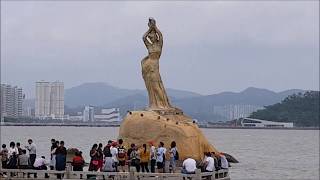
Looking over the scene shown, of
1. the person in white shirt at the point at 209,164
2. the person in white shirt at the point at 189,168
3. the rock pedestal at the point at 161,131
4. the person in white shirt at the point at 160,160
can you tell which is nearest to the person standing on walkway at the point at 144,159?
the person in white shirt at the point at 160,160

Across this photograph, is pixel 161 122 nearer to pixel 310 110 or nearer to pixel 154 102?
pixel 154 102

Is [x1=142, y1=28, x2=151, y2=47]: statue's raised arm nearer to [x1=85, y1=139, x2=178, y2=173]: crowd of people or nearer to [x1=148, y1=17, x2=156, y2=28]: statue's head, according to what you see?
[x1=148, y1=17, x2=156, y2=28]: statue's head

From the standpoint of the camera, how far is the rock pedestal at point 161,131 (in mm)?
33375

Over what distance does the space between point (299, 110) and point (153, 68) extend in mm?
157387

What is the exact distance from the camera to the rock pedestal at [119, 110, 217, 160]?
33375 millimetres

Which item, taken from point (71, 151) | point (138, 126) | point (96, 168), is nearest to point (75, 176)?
point (96, 168)

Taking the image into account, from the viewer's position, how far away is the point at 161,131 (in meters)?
33.4

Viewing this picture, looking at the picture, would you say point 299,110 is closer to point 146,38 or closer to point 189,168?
point 146,38

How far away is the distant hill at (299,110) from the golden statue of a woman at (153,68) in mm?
150939

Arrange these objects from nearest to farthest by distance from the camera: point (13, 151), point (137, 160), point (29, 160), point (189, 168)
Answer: point (189, 168) → point (137, 160) → point (13, 151) → point (29, 160)

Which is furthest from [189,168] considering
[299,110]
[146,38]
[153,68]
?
[299,110]

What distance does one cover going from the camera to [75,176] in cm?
2448

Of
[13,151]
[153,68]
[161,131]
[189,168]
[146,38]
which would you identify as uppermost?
[146,38]

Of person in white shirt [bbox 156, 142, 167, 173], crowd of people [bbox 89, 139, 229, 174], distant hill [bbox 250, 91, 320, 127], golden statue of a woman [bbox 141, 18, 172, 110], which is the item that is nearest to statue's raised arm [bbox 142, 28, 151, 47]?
golden statue of a woman [bbox 141, 18, 172, 110]
